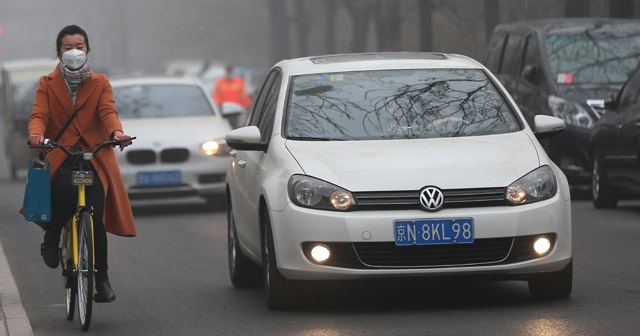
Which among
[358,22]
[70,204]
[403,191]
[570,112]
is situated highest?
[403,191]

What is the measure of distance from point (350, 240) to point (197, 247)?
584 centimetres

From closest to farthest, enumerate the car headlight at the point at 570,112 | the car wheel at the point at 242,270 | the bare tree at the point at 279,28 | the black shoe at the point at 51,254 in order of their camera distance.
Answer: the black shoe at the point at 51,254
the car wheel at the point at 242,270
the car headlight at the point at 570,112
the bare tree at the point at 279,28

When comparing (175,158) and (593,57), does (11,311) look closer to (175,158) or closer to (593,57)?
(175,158)

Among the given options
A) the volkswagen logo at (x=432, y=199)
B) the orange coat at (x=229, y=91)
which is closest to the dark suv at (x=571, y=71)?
the volkswagen logo at (x=432, y=199)

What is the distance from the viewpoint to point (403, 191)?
905 centimetres

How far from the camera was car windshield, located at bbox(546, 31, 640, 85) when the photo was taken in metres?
19.2

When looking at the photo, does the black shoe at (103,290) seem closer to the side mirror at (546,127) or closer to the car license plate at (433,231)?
the car license plate at (433,231)

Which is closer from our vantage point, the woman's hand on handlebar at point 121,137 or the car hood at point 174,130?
the woman's hand on handlebar at point 121,137

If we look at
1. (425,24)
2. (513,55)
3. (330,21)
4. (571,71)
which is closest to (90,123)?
(571,71)

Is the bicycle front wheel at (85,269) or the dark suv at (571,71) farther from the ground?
the bicycle front wheel at (85,269)

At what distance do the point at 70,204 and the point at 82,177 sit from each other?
330mm

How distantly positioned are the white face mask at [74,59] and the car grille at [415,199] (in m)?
1.69

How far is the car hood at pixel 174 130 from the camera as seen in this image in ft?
63.6

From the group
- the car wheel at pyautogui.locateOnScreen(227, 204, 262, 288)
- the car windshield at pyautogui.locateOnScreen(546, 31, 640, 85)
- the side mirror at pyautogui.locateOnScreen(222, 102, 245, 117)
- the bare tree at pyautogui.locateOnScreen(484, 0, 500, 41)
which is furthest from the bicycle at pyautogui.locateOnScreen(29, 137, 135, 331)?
the bare tree at pyautogui.locateOnScreen(484, 0, 500, 41)
